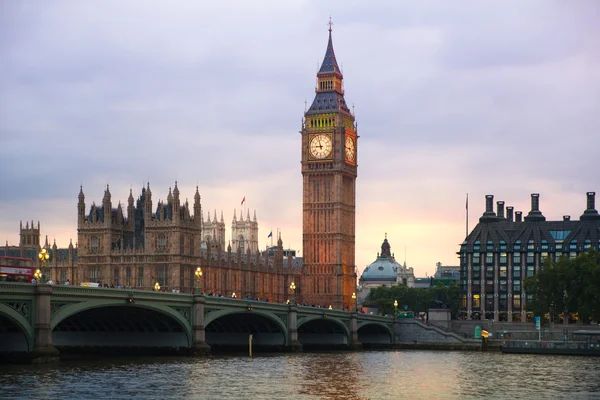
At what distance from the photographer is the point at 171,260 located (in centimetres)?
17112

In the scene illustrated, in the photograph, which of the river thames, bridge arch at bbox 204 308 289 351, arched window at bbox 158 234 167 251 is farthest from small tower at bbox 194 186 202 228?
the river thames

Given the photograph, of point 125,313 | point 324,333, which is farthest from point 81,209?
point 125,313

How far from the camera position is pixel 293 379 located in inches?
3413

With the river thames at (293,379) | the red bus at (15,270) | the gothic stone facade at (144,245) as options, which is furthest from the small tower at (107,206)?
the red bus at (15,270)

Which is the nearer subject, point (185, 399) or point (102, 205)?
point (185, 399)

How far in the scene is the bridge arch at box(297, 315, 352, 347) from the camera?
146375 mm

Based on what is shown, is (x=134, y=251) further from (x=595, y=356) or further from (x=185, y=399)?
(x=185, y=399)

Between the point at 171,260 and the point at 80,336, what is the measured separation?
61956 millimetres

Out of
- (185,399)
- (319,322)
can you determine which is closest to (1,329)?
(185,399)

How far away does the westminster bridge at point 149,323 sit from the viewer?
85.8 metres

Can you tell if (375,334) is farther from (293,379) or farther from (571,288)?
(293,379)

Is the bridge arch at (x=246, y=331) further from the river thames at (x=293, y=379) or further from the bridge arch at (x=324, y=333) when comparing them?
the bridge arch at (x=324, y=333)

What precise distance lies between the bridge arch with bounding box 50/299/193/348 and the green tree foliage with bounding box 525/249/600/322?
68.9m

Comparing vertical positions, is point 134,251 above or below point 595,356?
above
